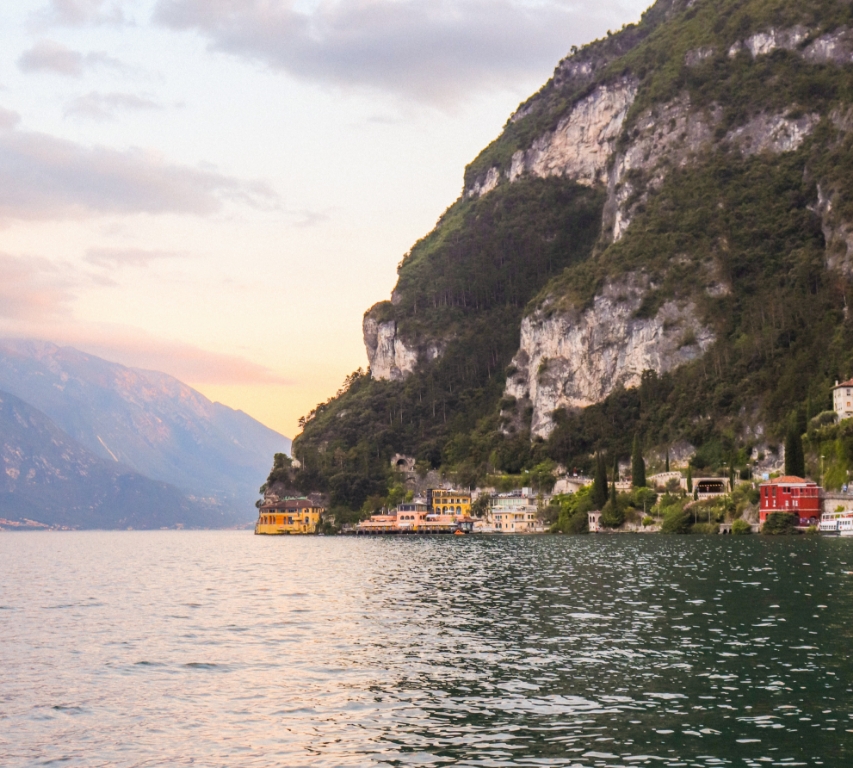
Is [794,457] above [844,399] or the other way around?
the other way around

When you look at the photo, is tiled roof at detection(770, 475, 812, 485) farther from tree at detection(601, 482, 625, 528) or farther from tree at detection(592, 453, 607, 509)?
tree at detection(592, 453, 607, 509)

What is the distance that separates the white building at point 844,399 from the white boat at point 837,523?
2755 cm

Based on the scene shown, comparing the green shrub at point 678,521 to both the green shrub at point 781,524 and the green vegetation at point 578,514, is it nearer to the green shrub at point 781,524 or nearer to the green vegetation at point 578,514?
the green shrub at point 781,524

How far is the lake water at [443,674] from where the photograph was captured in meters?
30.0

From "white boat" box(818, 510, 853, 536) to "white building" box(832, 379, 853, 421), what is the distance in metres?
27.6

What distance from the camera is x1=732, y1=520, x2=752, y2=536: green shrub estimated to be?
516ft

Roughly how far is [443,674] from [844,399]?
14876 cm

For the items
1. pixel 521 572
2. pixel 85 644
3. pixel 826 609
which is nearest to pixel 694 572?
pixel 521 572

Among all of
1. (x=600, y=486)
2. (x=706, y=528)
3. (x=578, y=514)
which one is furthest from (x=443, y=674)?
(x=578, y=514)

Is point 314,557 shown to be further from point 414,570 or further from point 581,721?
point 581,721

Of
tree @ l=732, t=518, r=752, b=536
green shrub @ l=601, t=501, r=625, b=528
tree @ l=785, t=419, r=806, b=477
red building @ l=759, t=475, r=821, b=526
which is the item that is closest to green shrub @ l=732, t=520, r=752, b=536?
tree @ l=732, t=518, r=752, b=536

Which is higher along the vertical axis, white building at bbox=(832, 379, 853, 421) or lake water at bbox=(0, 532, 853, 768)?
white building at bbox=(832, 379, 853, 421)

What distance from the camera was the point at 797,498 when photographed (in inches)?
5974

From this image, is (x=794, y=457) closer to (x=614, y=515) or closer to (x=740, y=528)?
(x=740, y=528)
